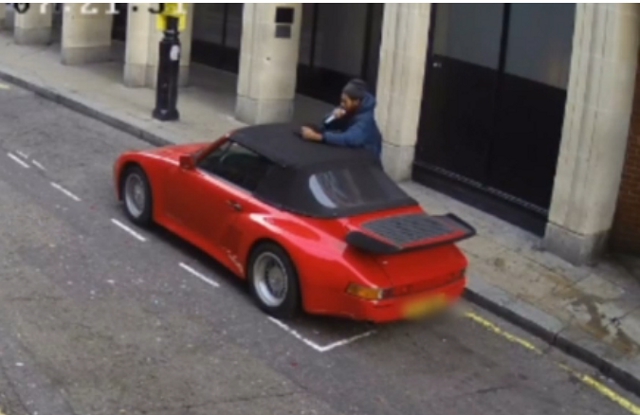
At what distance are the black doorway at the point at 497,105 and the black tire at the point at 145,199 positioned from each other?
14.3 ft

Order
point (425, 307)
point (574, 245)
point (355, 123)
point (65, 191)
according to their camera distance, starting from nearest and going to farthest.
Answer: point (425, 307) < point (355, 123) < point (574, 245) < point (65, 191)

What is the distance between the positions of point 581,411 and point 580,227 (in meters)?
3.55

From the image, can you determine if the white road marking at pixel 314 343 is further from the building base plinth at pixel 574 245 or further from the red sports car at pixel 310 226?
the building base plinth at pixel 574 245

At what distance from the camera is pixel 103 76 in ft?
67.6

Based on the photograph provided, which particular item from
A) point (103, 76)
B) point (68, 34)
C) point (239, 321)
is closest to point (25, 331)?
point (239, 321)

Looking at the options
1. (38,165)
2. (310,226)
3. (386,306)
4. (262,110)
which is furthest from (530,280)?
(262,110)

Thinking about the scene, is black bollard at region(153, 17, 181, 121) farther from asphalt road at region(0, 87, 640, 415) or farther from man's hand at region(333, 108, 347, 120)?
man's hand at region(333, 108, 347, 120)

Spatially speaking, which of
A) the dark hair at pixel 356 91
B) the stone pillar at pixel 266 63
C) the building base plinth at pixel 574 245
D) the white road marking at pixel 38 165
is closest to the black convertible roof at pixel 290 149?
the dark hair at pixel 356 91

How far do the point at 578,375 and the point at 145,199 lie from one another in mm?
4667

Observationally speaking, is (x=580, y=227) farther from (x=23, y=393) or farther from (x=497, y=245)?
(x=23, y=393)

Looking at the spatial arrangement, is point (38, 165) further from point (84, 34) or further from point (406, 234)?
point (84, 34)

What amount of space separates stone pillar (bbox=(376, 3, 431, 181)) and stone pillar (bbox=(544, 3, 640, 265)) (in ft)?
8.85

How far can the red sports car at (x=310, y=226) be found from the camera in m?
9.32

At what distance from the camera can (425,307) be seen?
31.6ft
